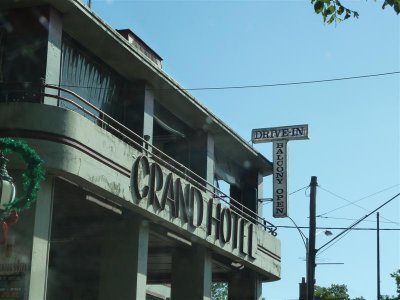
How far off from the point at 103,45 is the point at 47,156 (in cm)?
461

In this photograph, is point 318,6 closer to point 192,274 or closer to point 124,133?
point 124,133

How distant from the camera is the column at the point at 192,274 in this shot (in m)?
23.7

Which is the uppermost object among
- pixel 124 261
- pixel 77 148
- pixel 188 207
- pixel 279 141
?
pixel 279 141

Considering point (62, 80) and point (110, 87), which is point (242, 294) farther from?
point (62, 80)

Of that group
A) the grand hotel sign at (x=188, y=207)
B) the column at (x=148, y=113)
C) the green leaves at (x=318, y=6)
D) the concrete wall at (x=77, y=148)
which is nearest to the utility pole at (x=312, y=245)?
the grand hotel sign at (x=188, y=207)

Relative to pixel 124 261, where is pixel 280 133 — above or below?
above

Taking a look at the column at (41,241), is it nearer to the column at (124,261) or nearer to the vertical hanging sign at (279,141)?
the column at (124,261)

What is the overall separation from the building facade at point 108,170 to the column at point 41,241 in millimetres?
33

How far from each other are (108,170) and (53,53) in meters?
2.92

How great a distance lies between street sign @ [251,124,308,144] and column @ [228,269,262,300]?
16.4ft

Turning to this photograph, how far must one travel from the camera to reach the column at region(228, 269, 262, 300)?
92.8 feet

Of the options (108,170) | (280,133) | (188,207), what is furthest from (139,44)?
(280,133)

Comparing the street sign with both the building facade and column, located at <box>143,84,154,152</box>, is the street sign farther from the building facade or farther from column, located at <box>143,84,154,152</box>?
column, located at <box>143,84,154,152</box>

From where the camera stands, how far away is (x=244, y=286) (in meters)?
28.5
